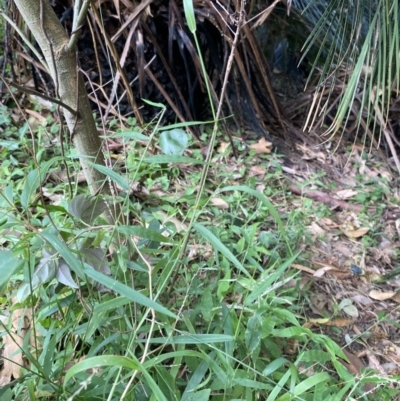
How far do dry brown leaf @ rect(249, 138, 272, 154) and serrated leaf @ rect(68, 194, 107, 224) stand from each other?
1.03m

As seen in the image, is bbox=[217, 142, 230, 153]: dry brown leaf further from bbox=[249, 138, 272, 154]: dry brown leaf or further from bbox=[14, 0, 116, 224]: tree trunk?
bbox=[14, 0, 116, 224]: tree trunk

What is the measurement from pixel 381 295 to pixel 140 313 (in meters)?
0.79

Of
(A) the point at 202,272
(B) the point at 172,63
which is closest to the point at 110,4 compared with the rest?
(B) the point at 172,63

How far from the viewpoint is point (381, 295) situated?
3.85ft

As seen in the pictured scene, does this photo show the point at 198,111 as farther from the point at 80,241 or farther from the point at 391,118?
Result: the point at 80,241

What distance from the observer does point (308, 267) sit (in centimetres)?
118

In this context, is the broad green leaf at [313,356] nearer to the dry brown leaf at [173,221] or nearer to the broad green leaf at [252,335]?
the broad green leaf at [252,335]

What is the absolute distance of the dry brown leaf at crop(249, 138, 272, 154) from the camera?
1593 mm

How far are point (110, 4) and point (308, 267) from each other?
3.56ft

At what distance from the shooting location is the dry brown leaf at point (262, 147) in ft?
5.23

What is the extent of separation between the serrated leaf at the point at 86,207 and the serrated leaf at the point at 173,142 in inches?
5.7

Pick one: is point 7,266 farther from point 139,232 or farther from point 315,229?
point 315,229

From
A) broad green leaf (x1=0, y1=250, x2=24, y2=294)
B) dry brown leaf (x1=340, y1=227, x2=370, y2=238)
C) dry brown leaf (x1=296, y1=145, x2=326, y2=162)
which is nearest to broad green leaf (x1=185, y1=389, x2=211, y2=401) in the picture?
broad green leaf (x1=0, y1=250, x2=24, y2=294)

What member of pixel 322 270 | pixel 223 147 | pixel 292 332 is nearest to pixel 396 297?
pixel 322 270
